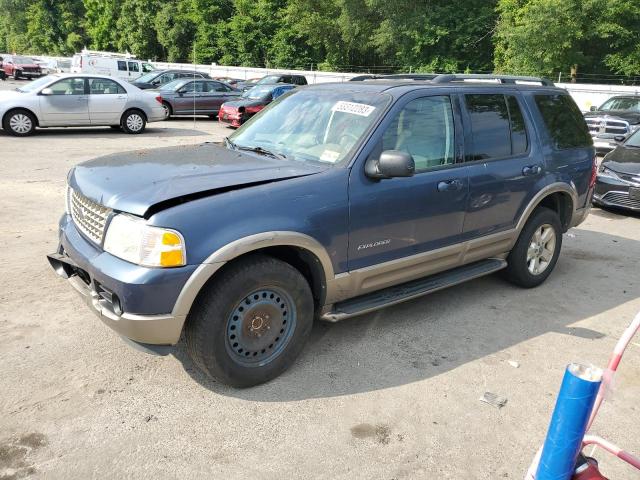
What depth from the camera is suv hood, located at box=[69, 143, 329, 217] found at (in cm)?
315

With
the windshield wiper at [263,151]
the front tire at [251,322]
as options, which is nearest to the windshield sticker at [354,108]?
the windshield wiper at [263,151]

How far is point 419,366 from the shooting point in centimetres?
385

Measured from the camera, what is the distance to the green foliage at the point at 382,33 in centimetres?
3016

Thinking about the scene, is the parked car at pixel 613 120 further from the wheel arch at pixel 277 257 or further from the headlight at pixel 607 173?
the wheel arch at pixel 277 257

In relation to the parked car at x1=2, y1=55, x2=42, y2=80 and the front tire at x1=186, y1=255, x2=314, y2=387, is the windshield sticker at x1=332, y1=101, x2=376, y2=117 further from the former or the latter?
the parked car at x1=2, y1=55, x2=42, y2=80

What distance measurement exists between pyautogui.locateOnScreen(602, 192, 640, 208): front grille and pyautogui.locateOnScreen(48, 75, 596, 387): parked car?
401cm

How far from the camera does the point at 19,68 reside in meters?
39.2

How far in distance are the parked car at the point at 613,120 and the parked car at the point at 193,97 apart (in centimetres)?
1223

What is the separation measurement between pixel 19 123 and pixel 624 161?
13.1 m

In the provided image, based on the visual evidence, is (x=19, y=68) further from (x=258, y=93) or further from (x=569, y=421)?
(x=569, y=421)

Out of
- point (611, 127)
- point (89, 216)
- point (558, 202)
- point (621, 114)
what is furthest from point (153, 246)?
point (621, 114)

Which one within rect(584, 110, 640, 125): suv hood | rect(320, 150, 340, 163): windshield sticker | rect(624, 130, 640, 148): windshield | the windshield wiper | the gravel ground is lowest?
the gravel ground

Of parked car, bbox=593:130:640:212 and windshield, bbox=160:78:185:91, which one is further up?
windshield, bbox=160:78:185:91

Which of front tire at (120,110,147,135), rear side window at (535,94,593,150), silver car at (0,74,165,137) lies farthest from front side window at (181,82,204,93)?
rear side window at (535,94,593,150)
